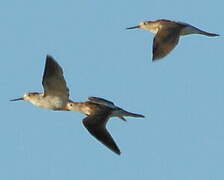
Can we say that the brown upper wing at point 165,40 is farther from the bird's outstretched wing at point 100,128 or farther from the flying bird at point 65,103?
the bird's outstretched wing at point 100,128

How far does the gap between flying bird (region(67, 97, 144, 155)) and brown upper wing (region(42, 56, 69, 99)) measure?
1.55 feet

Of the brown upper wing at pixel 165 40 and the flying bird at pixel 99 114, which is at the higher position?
the brown upper wing at pixel 165 40

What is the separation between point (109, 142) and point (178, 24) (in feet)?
19.1

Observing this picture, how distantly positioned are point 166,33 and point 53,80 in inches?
137

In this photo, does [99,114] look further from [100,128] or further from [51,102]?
[51,102]

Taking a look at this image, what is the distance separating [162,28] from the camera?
3212cm

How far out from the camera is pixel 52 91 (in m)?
29.5

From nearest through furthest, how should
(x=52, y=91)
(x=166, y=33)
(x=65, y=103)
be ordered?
(x=52, y=91)
(x=65, y=103)
(x=166, y=33)

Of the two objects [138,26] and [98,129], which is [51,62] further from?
[138,26]

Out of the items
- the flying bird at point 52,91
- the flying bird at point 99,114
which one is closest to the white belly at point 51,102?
the flying bird at point 52,91

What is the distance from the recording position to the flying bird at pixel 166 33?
98.8ft

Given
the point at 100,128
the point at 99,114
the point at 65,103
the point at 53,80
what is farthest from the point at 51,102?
the point at 100,128

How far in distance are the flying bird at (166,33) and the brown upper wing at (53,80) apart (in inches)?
82.2

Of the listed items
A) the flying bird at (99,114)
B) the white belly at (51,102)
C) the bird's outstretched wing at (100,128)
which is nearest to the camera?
the bird's outstretched wing at (100,128)
